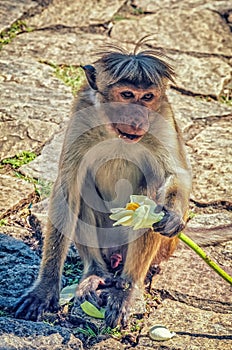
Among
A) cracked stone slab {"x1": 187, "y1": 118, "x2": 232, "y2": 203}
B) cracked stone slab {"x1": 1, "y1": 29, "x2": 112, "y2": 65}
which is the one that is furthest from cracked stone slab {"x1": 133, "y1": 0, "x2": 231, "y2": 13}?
cracked stone slab {"x1": 187, "y1": 118, "x2": 232, "y2": 203}

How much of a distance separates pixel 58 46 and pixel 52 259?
349 cm

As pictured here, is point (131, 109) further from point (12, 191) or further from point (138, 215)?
point (12, 191)

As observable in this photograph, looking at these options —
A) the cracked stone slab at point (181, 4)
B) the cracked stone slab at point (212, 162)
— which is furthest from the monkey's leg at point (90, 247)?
the cracked stone slab at point (181, 4)

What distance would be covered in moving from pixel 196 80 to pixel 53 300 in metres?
3.47

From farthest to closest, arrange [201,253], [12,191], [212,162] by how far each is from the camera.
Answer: [212,162] → [12,191] → [201,253]

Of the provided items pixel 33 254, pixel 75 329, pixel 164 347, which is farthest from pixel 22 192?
pixel 164 347

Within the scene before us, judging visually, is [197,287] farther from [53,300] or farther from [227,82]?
[227,82]

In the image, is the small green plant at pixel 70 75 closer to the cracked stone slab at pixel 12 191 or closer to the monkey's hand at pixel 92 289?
the cracked stone slab at pixel 12 191

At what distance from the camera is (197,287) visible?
15.6 ft

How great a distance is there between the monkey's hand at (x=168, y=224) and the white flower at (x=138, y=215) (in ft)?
0.21

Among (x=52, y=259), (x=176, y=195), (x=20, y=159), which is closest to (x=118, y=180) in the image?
(x=176, y=195)

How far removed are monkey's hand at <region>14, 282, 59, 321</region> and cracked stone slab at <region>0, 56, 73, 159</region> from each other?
1.72 metres

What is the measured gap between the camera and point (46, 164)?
5949 millimetres

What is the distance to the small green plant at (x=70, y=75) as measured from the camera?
7.09 meters
